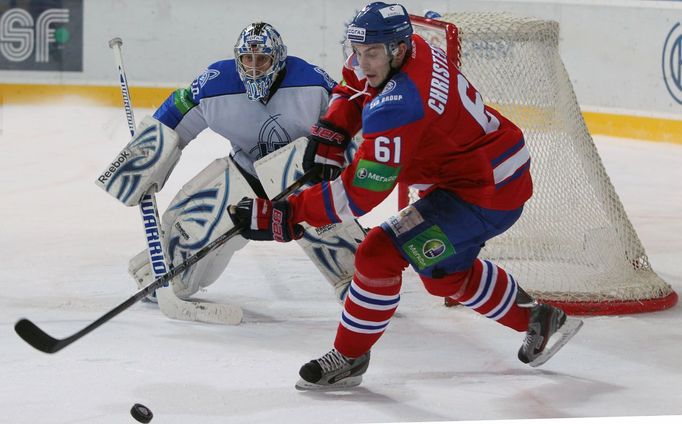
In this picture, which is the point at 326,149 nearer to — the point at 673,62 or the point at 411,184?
the point at 411,184

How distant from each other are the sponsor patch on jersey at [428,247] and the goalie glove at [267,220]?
0.27 meters

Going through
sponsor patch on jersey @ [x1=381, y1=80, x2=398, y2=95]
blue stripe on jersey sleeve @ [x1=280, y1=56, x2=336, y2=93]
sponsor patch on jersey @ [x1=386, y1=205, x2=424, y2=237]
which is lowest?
sponsor patch on jersey @ [x1=386, y1=205, x2=424, y2=237]

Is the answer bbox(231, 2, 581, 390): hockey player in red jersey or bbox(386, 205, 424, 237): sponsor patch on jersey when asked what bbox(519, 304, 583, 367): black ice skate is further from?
bbox(386, 205, 424, 237): sponsor patch on jersey

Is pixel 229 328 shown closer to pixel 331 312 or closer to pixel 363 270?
pixel 331 312

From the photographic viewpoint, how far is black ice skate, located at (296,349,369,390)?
8.98ft

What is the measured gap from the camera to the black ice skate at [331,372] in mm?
2738

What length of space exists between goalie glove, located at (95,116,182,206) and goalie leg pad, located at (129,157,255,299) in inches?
5.7

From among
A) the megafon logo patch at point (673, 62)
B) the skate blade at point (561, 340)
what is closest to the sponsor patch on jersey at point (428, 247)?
the skate blade at point (561, 340)

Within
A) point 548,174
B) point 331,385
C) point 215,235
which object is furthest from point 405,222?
point 548,174

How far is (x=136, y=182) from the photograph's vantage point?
3.50 metres

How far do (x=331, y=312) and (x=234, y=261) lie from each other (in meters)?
0.82

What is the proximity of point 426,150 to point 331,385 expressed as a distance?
24.2 inches

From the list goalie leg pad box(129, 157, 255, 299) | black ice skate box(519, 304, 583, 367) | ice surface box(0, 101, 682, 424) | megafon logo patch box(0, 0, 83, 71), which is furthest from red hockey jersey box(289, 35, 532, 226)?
megafon logo patch box(0, 0, 83, 71)

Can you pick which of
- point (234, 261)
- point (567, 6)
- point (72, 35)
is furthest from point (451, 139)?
point (72, 35)
